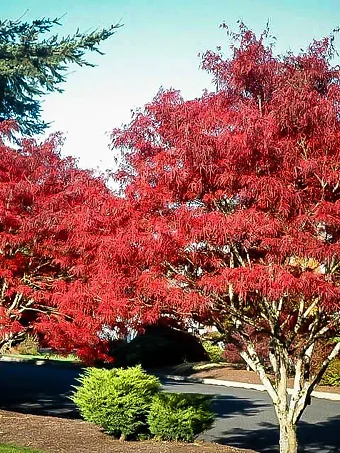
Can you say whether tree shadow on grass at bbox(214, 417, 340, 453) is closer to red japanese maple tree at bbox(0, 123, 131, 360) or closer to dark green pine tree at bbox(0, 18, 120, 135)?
red japanese maple tree at bbox(0, 123, 131, 360)

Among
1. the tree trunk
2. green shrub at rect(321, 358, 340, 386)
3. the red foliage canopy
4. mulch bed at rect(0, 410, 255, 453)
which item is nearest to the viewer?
the red foliage canopy

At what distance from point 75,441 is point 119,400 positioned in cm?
104

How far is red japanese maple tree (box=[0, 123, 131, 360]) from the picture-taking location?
34.1ft

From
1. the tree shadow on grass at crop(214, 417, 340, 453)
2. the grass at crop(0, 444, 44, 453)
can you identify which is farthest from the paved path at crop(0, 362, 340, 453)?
the grass at crop(0, 444, 44, 453)

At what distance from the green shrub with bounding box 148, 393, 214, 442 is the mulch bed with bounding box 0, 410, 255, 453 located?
0.73 feet

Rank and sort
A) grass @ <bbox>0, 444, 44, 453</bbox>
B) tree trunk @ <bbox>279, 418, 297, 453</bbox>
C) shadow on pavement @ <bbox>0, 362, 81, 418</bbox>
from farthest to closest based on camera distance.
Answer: shadow on pavement @ <bbox>0, 362, 81, 418</bbox>, grass @ <bbox>0, 444, 44, 453</bbox>, tree trunk @ <bbox>279, 418, 297, 453</bbox>

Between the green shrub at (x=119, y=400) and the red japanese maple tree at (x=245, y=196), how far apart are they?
3.84 meters

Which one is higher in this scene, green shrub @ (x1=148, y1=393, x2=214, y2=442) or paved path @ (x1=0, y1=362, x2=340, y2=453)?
green shrub @ (x1=148, y1=393, x2=214, y2=442)

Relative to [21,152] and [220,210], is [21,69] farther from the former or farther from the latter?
[220,210]

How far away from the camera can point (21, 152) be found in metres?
12.4

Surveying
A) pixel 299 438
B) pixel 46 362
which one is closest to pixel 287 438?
pixel 299 438

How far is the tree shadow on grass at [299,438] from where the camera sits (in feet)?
37.9

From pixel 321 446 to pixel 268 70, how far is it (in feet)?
26.1

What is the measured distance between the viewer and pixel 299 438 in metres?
12.6
